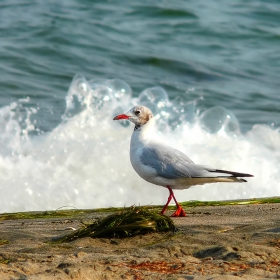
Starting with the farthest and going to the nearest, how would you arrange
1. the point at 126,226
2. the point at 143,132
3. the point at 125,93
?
the point at 125,93
the point at 143,132
the point at 126,226

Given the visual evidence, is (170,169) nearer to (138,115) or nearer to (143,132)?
(143,132)

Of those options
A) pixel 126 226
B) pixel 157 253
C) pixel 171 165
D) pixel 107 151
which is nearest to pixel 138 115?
pixel 171 165

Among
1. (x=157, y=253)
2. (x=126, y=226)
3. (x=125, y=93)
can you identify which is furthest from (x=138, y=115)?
A: (x=125, y=93)

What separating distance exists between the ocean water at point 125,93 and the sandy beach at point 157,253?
6.16 feet

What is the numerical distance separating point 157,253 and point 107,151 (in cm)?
536

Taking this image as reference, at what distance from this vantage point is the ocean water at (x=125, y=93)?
27.7 ft

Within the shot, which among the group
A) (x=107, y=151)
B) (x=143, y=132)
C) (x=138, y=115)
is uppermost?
(x=138, y=115)

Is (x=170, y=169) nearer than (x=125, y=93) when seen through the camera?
Yes

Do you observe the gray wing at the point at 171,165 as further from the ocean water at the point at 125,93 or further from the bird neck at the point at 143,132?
the ocean water at the point at 125,93

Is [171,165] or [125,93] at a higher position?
[171,165]

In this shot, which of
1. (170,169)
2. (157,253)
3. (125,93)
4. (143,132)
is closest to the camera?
(157,253)

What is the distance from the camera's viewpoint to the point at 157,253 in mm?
3756

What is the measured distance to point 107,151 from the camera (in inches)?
357

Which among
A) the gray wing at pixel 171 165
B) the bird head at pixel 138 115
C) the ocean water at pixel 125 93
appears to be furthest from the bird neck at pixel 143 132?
the ocean water at pixel 125 93
